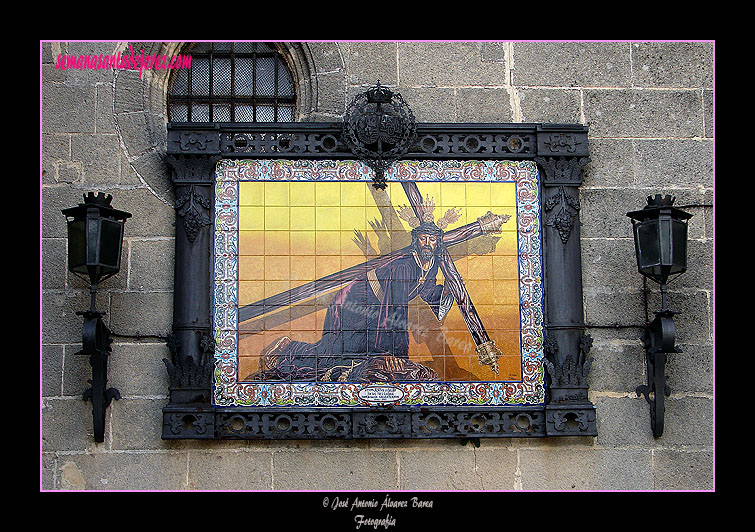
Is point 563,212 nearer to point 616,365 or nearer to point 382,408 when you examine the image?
point 616,365

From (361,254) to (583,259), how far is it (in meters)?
1.48

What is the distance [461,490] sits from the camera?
18.2 ft

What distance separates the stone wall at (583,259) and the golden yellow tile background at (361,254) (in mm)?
509

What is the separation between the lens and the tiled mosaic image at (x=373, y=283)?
18.3ft

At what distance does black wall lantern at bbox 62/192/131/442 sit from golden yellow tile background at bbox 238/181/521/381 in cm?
81

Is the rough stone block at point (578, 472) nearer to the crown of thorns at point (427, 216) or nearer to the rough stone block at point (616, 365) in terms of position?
the rough stone block at point (616, 365)

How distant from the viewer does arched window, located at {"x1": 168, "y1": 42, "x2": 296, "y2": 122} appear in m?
6.08

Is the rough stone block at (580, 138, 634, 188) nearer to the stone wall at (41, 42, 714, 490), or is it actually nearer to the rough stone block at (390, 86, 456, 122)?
the stone wall at (41, 42, 714, 490)

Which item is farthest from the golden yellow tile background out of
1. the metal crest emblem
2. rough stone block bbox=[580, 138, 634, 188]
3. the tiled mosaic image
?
rough stone block bbox=[580, 138, 634, 188]

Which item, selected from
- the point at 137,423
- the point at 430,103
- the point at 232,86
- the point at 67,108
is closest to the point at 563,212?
the point at 430,103

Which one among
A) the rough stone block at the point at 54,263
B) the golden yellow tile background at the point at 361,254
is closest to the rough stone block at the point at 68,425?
the rough stone block at the point at 54,263

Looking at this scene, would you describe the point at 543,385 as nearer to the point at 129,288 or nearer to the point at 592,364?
the point at 592,364
